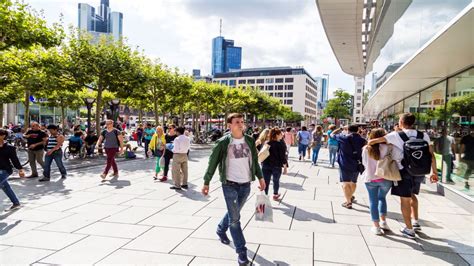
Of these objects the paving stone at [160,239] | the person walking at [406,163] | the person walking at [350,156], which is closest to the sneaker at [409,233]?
the person walking at [406,163]

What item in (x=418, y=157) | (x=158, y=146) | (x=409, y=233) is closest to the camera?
(x=418, y=157)

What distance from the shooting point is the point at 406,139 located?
4.97 meters

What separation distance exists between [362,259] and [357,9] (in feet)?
49.4

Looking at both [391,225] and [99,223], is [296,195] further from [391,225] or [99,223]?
[99,223]

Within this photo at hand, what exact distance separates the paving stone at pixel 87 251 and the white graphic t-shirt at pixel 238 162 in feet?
6.10

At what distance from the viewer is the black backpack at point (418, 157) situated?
4.72 meters

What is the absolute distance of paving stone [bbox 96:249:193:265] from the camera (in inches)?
154

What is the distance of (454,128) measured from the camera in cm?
919

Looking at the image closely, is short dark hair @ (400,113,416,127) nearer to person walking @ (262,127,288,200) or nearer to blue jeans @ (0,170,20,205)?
person walking @ (262,127,288,200)

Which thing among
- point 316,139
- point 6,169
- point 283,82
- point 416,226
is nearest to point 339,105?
point 283,82

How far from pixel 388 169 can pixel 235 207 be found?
2485 millimetres

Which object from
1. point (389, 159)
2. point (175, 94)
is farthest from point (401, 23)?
point (175, 94)

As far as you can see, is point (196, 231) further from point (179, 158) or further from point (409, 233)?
point (179, 158)

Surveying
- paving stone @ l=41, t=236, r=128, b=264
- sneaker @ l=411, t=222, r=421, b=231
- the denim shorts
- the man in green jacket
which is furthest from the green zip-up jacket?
the denim shorts
